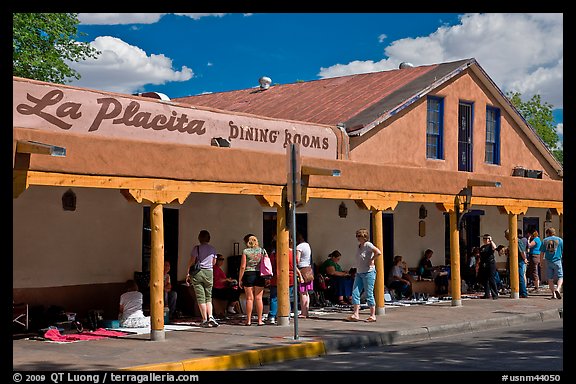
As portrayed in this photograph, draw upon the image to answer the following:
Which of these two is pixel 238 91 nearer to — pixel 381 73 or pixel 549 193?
pixel 381 73

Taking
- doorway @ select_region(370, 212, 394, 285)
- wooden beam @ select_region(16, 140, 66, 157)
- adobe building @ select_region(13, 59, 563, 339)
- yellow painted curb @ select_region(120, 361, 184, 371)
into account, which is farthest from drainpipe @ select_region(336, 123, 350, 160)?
yellow painted curb @ select_region(120, 361, 184, 371)

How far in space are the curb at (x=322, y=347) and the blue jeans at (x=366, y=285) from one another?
1296 millimetres

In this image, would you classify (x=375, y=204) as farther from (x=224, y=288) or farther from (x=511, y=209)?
(x=511, y=209)

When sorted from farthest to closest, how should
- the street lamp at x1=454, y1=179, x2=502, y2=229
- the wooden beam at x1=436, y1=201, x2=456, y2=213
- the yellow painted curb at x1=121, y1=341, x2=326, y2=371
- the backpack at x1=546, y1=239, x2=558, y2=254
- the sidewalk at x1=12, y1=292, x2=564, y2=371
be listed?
1. the backpack at x1=546, y1=239, x2=558, y2=254
2. the street lamp at x1=454, y1=179, x2=502, y2=229
3. the wooden beam at x1=436, y1=201, x2=456, y2=213
4. the sidewalk at x1=12, y1=292, x2=564, y2=371
5. the yellow painted curb at x1=121, y1=341, x2=326, y2=371

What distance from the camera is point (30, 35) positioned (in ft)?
114

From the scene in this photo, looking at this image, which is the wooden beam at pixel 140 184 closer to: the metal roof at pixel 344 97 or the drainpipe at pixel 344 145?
the drainpipe at pixel 344 145

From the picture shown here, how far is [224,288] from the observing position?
16469 millimetres

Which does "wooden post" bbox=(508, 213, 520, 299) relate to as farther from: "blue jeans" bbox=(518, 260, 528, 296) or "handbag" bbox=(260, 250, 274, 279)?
"handbag" bbox=(260, 250, 274, 279)

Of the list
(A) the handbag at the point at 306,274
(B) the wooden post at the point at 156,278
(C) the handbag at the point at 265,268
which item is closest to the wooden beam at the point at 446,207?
(A) the handbag at the point at 306,274

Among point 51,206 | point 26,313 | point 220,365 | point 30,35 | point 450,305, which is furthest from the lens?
point 30,35

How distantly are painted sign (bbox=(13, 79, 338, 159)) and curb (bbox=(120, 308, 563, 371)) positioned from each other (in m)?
4.72

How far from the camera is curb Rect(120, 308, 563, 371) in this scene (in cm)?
1073

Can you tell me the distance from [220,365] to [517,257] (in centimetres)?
1181
